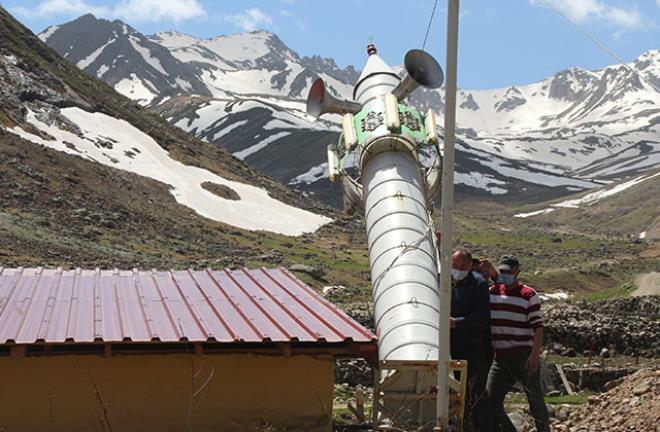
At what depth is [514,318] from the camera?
1038cm

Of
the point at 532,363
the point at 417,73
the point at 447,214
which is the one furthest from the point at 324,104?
the point at 447,214

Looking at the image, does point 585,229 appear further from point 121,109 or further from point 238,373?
point 238,373

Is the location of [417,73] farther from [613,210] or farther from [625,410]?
[613,210]

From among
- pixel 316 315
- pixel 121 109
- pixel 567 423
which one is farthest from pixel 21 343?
pixel 121 109

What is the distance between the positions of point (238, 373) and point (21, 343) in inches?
90.8

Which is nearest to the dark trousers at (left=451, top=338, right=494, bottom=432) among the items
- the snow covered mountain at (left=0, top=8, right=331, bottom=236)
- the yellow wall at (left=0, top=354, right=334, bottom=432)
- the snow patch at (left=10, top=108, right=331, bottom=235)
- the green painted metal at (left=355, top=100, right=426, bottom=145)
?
the yellow wall at (left=0, top=354, right=334, bottom=432)

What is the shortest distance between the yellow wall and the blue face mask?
6.99ft

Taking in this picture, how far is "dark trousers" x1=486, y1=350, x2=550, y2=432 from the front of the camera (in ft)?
33.8

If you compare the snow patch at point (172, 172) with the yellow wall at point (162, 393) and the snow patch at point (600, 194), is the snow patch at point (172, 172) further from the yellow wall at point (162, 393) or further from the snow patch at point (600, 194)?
the snow patch at point (600, 194)

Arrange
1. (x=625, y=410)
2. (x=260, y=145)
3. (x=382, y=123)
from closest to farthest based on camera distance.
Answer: (x=625, y=410) → (x=382, y=123) → (x=260, y=145)

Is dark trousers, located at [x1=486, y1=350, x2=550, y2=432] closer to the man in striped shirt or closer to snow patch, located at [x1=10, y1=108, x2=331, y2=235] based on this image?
the man in striped shirt

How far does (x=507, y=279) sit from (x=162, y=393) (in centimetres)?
389

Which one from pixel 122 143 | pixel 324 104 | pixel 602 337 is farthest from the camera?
pixel 122 143

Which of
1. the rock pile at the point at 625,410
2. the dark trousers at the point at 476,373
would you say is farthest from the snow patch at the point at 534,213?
the dark trousers at the point at 476,373
